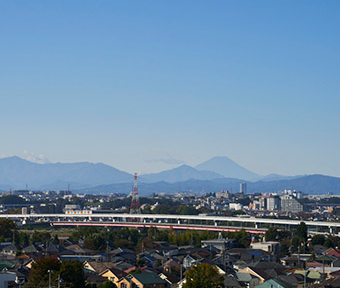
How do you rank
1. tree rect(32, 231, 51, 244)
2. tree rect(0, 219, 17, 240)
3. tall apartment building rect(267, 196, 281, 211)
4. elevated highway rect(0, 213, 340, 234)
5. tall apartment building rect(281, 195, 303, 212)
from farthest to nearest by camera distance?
tall apartment building rect(267, 196, 281, 211)
tall apartment building rect(281, 195, 303, 212)
elevated highway rect(0, 213, 340, 234)
tree rect(0, 219, 17, 240)
tree rect(32, 231, 51, 244)

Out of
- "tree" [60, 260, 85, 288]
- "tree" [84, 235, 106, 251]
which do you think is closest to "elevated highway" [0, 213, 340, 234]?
"tree" [84, 235, 106, 251]

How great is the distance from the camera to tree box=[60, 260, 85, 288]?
2150cm

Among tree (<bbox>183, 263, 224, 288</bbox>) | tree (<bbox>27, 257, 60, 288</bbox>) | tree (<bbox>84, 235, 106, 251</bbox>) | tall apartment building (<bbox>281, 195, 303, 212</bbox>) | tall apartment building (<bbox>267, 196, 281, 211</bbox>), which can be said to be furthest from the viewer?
→ tall apartment building (<bbox>267, 196, 281, 211</bbox>)

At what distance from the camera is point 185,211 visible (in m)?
83.1

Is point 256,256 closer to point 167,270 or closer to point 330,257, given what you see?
point 330,257

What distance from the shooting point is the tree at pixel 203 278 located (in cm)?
2145

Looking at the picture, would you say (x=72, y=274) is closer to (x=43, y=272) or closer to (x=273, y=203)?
(x=43, y=272)

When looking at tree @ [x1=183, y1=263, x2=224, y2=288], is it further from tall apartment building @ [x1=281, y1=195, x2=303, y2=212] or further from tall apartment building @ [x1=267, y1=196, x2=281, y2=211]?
tall apartment building @ [x1=267, y1=196, x2=281, y2=211]

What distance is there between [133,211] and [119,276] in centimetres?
5842

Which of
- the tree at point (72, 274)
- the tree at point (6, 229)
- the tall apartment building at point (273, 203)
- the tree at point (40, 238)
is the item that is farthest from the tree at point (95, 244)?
the tall apartment building at point (273, 203)

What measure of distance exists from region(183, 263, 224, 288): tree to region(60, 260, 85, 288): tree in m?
2.99

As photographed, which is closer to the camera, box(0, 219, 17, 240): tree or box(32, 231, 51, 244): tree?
box(32, 231, 51, 244): tree

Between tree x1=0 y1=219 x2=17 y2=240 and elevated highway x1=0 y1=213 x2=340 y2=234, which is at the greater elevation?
elevated highway x1=0 y1=213 x2=340 y2=234

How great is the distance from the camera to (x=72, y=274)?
21734 millimetres
